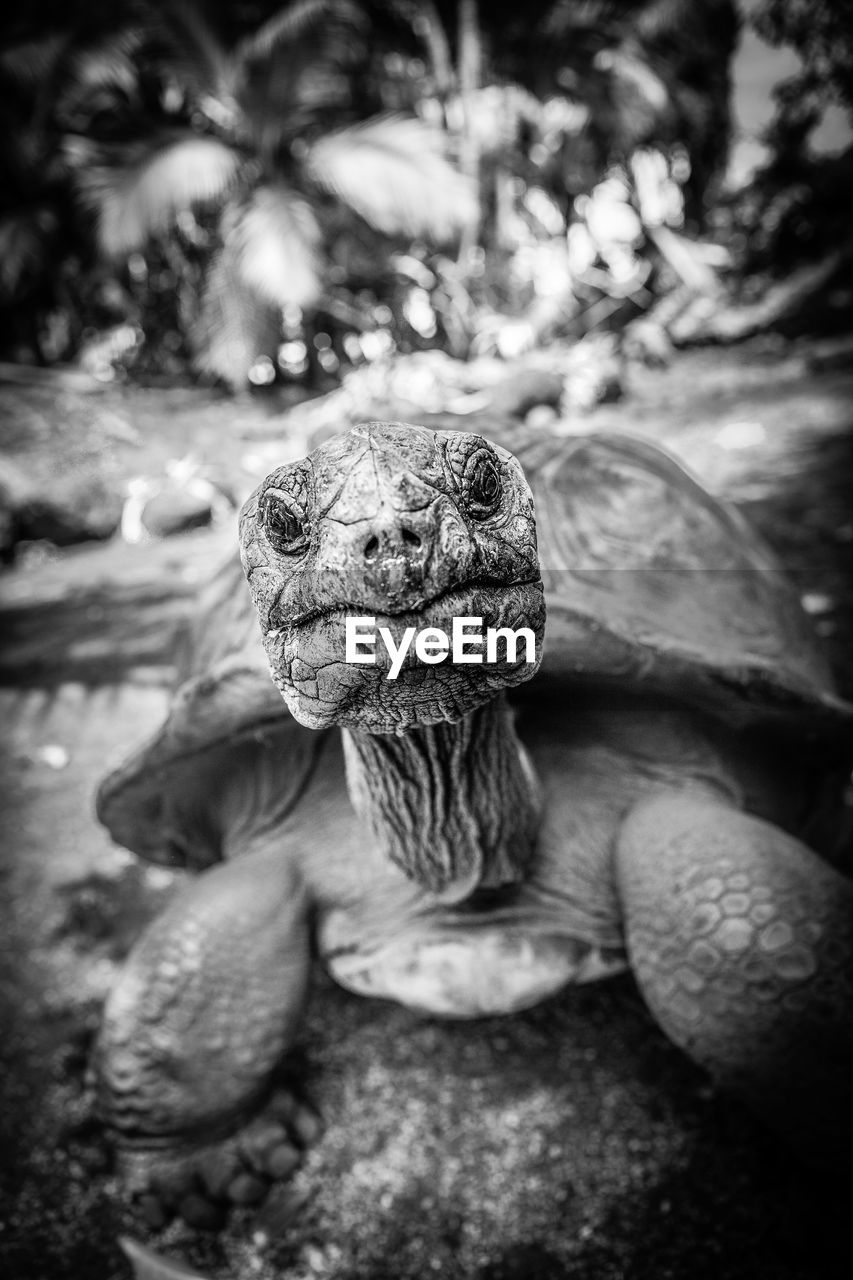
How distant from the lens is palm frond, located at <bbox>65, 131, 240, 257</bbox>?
22.0 feet

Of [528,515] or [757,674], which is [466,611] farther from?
[757,674]

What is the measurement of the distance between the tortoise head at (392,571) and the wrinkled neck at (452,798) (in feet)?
0.60

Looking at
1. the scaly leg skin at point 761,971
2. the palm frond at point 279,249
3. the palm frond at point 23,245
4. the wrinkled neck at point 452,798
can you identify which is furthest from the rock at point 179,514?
the scaly leg skin at point 761,971

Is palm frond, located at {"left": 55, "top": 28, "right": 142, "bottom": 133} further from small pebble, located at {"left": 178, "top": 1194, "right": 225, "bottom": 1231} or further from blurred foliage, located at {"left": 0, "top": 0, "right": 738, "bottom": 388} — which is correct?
A: small pebble, located at {"left": 178, "top": 1194, "right": 225, "bottom": 1231}

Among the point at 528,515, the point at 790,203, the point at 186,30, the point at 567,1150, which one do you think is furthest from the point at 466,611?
the point at 790,203

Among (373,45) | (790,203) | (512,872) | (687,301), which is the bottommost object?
(512,872)

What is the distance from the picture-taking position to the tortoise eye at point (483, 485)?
0.89 metres

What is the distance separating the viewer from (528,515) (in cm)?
93

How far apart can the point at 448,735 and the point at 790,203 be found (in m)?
11.1

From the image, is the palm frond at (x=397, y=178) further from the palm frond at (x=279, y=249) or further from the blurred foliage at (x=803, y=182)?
the blurred foliage at (x=803, y=182)

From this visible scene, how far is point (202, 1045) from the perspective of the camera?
56.2 inches

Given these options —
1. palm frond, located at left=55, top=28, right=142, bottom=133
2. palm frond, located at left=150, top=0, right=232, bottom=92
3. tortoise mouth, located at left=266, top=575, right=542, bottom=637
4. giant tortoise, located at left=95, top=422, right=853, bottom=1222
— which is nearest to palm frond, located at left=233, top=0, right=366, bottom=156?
palm frond, located at left=150, top=0, right=232, bottom=92

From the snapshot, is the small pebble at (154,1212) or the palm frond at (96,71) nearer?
the small pebble at (154,1212)

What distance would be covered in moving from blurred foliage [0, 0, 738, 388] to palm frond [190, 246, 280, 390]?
19 millimetres
